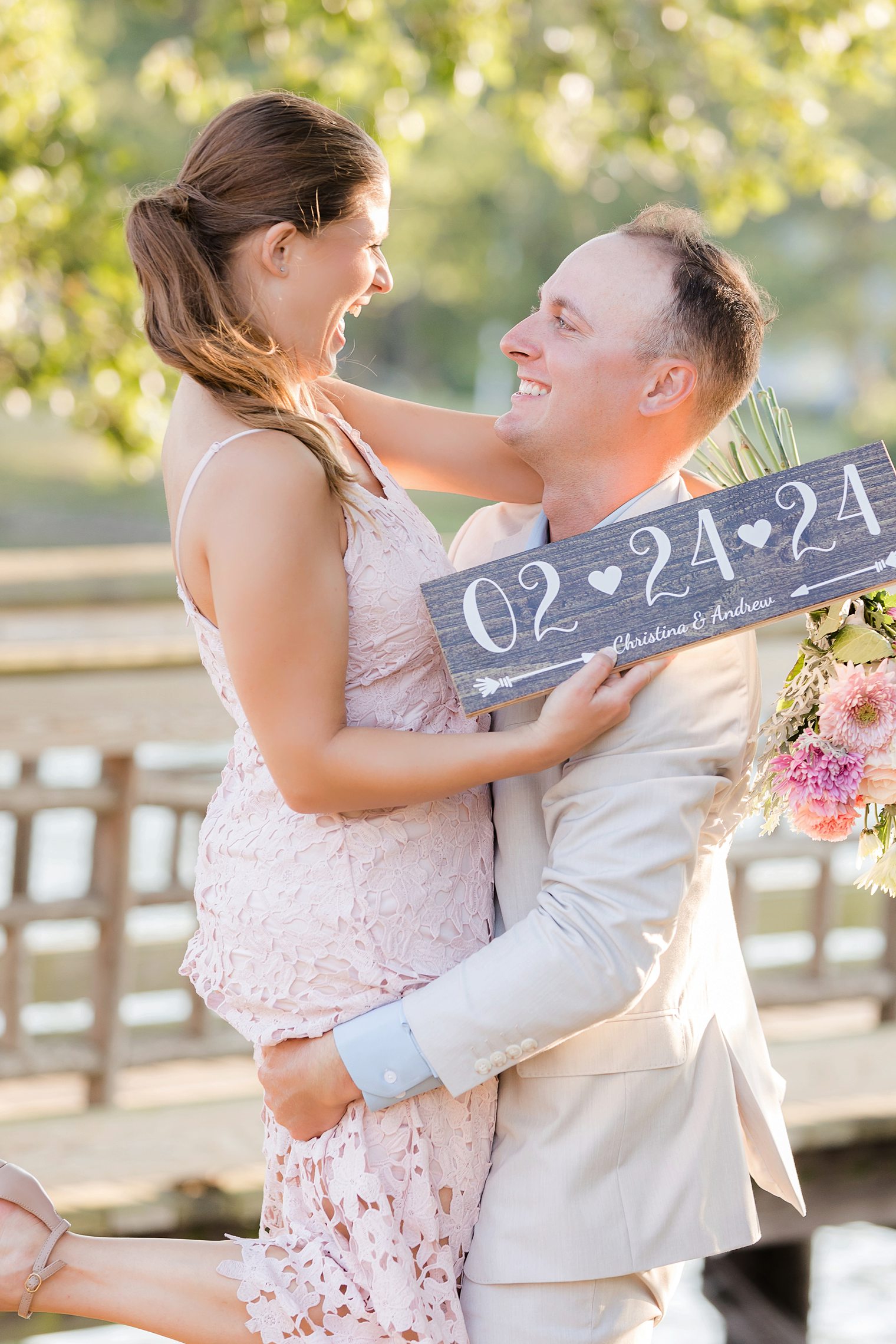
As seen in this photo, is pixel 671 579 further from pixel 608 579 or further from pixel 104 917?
pixel 104 917

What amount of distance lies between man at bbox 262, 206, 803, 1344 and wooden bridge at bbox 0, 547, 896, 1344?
1.55 metres

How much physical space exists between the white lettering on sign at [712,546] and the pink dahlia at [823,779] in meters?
0.27

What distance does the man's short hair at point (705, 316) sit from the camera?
73.9 inches

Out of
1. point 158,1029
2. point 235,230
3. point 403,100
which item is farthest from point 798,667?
point 403,100

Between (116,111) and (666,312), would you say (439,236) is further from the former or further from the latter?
(666,312)

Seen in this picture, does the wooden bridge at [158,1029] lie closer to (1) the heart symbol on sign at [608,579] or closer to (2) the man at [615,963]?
(2) the man at [615,963]

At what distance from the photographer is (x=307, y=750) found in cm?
161

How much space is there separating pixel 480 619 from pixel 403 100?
3.37m

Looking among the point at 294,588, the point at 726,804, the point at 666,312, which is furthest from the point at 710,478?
the point at 294,588

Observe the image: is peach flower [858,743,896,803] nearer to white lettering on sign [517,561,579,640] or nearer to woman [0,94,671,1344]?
woman [0,94,671,1344]

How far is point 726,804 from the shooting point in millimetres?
1858

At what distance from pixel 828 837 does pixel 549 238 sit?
22.9m

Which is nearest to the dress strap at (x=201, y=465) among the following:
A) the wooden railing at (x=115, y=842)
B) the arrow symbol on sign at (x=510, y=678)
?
the arrow symbol on sign at (x=510, y=678)

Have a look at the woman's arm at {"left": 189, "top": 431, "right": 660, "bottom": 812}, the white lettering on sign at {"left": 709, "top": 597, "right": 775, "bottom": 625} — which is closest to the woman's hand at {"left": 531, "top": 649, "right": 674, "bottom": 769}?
the woman's arm at {"left": 189, "top": 431, "right": 660, "bottom": 812}
